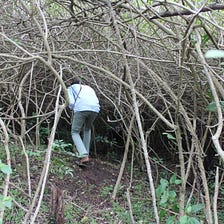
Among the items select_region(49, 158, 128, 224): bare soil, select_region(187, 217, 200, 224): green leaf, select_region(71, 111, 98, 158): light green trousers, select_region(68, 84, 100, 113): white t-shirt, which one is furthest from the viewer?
select_region(71, 111, 98, 158): light green trousers

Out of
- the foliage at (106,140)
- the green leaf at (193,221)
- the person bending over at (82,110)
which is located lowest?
the foliage at (106,140)

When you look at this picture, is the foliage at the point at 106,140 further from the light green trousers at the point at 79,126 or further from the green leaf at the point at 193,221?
the green leaf at the point at 193,221

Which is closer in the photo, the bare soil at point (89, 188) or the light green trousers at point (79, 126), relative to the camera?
the bare soil at point (89, 188)

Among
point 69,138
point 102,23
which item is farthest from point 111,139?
point 102,23

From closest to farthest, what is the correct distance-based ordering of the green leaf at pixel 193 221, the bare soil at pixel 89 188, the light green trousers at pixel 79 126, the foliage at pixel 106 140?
the green leaf at pixel 193 221
the bare soil at pixel 89 188
the light green trousers at pixel 79 126
the foliage at pixel 106 140

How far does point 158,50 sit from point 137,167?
2.49 m

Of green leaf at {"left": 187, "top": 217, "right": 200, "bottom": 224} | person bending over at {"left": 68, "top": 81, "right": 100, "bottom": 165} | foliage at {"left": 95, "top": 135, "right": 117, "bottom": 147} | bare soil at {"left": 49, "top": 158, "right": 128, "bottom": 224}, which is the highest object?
person bending over at {"left": 68, "top": 81, "right": 100, "bottom": 165}

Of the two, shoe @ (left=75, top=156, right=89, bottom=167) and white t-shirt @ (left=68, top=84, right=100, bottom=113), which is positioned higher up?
white t-shirt @ (left=68, top=84, right=100, bottom=113)

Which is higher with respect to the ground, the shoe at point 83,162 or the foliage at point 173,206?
the foliage at point 173,206

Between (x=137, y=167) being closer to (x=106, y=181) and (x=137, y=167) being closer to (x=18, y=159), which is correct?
(x=106, y=181)

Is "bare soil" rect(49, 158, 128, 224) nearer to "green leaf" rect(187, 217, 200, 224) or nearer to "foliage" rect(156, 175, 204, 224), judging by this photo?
"foliage" rect(156, 175, 204, 224)

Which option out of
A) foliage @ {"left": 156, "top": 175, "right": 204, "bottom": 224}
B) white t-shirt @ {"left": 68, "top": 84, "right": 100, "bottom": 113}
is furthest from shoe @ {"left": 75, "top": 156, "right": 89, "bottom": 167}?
foliage @ {"left": 156, "top": 175, "right": 204, "bottom": 224}

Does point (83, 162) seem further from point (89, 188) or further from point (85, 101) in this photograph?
point (85, 101)

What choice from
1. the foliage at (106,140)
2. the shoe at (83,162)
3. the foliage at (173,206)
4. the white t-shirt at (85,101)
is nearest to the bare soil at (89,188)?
the shoe at (83,162)
